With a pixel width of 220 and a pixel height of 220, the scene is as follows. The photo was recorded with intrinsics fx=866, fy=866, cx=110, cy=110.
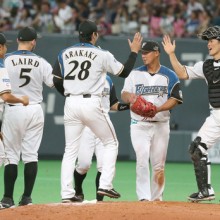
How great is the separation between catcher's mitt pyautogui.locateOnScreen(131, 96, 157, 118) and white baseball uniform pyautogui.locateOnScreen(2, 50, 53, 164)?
4.02 feet

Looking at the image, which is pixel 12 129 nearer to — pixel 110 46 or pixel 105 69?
pixel 105 69

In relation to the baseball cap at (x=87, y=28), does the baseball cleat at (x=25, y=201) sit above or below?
below

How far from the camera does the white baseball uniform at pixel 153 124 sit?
12.3 metres

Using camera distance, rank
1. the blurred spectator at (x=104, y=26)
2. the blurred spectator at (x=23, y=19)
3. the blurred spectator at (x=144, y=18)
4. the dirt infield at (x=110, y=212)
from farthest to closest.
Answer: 1. the blurred spectator at (x=23, y=19)
2. the blurred spectator at (x=104, y=26)
3. the blurred spectator at (x=144, y=18)
4. the dirt infield at (x=110, y=212)

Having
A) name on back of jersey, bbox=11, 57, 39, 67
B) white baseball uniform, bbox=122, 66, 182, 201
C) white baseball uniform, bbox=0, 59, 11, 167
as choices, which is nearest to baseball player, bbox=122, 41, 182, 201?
white baseball uniform, bbox=122, 66, 182, 201

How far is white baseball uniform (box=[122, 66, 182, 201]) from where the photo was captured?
484 inches

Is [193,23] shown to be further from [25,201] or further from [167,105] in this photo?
[25,201]

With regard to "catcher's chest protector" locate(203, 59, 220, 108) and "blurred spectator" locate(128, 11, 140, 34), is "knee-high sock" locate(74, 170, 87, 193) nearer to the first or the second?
"catcher's chest protector" locate(203, 59, 220, 108)

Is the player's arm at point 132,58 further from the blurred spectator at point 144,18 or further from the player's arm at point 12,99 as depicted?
the blurred spectator at point 144,18

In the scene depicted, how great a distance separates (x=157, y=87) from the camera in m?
12.4

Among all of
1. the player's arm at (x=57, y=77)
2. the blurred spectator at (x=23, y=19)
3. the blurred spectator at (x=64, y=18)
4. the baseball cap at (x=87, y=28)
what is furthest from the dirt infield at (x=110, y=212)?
the blurred spectator at (x=23, y=19)

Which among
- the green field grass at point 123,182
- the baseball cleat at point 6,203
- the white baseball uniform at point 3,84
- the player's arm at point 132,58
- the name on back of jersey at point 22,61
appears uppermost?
the player's arm at point 132,58

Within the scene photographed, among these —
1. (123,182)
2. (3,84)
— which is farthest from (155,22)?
(3,84)

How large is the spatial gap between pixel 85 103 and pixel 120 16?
11131 mm
